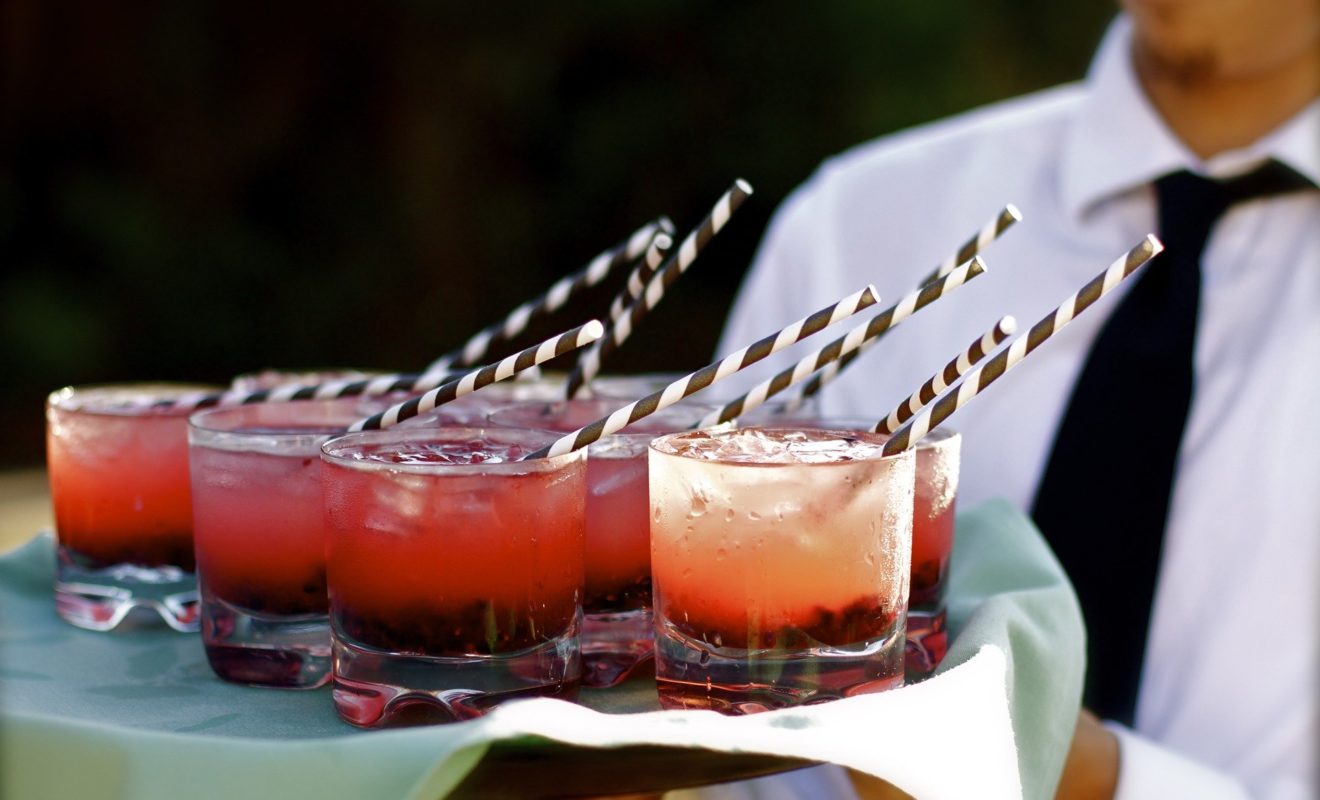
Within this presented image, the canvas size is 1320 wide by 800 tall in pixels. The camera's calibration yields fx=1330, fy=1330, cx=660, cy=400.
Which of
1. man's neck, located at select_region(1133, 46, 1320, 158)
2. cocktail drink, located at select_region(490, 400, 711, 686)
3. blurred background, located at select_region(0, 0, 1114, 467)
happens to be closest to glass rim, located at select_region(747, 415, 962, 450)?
cocktail drink, located at select_region(490, 400, 711, 686)

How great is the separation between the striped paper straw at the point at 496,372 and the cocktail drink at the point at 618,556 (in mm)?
139

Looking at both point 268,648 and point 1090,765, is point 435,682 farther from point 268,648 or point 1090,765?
point 1090,765

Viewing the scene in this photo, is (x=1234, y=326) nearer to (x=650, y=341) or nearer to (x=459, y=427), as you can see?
(x=459, y=427)

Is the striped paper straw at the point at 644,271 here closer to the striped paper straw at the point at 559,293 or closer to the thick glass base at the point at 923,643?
the striped paper straw at the point at 559,293

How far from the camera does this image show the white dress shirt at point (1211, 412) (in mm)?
1822

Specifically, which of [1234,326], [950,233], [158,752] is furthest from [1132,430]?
[158,752]

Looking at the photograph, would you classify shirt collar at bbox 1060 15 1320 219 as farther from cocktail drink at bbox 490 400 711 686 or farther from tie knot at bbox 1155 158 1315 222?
cocktail drink at bbox 490 400 711 686

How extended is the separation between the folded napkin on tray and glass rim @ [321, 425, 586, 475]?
0.60 ft

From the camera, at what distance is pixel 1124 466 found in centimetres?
174

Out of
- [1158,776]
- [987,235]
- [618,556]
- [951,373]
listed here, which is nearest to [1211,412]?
[1158,776]

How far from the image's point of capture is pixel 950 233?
2.26m

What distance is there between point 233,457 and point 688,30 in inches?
185

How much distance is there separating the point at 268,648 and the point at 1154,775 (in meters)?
0.92

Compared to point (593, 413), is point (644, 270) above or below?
above
